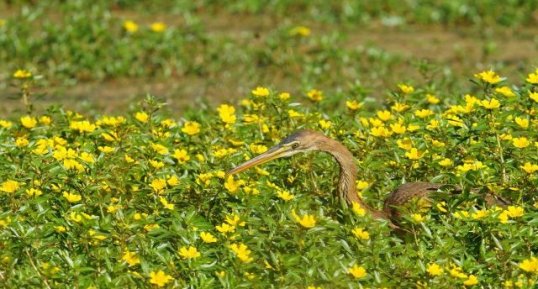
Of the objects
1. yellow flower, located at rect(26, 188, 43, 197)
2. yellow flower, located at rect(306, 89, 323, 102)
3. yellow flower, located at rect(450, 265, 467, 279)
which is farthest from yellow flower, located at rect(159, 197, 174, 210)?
yellow flower, located at rect(306, 89, 323, 102)

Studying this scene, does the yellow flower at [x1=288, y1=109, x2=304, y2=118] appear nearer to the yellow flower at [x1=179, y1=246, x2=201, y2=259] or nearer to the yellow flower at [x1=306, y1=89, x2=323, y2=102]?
the yellow flower at [x1=306, y1=89, x2=323, y2=102]

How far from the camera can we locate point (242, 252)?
19.4ft

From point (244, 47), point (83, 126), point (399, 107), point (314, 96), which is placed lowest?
point (244, 47)

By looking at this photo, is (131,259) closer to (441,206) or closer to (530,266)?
(441,206)

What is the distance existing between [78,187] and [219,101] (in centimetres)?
464

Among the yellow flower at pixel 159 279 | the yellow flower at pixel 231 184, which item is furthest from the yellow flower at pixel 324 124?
the yellow flower at pixel 159 279

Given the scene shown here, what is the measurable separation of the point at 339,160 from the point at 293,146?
9.2 inches

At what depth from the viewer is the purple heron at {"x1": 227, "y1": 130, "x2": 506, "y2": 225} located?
6.94 metres

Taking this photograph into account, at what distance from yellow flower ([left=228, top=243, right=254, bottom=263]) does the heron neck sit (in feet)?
3.64

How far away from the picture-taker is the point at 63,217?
6465 mm

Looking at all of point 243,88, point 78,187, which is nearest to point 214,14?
point 243,88

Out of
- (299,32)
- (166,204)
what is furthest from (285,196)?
(299,32)

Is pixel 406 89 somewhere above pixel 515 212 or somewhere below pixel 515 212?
below

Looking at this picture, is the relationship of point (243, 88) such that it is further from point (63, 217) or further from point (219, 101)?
point (63, 217)
